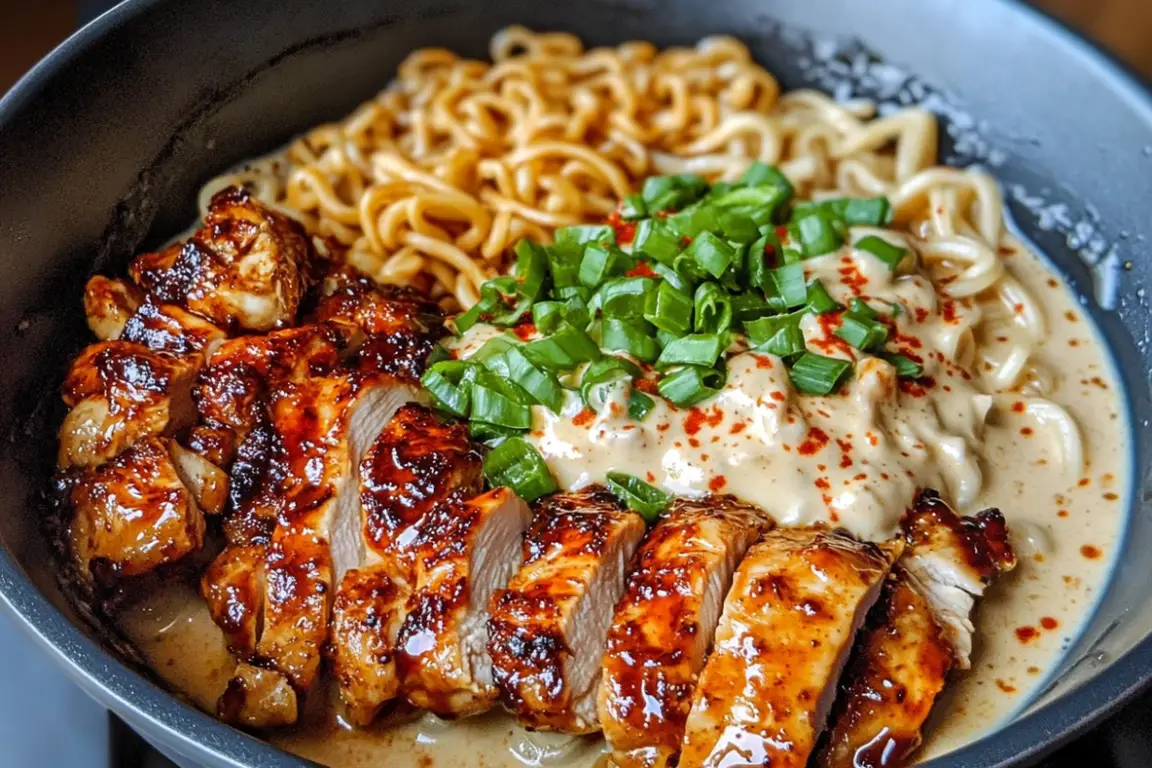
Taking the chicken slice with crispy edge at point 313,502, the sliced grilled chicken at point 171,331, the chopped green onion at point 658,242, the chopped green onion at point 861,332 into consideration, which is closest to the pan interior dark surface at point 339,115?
the sliced grilled chicken at point 171,331

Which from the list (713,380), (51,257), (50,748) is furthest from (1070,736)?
(51,257)

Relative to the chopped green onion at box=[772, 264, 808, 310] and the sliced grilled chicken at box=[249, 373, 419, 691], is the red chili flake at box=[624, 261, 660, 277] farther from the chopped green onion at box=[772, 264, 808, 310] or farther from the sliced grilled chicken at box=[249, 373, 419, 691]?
the sliced grilled chicken at box=[249, 373, 419, 691]

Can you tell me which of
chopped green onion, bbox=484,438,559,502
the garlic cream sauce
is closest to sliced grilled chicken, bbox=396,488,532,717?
chopped green onion, bbox=484,438,559,502

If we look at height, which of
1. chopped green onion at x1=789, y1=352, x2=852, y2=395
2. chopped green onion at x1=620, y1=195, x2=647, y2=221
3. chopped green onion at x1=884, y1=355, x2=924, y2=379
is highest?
chopped green onion at x1=789, y1=352, x2=852, y2=395

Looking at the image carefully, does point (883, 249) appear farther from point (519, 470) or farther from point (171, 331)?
point (171, 331)

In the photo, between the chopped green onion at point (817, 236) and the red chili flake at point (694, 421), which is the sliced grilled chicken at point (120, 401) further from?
the chopped green onion at point (817, 236)

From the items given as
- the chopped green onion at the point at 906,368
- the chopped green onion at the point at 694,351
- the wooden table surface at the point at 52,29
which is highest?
the chopped green onion at the point at 694,351
